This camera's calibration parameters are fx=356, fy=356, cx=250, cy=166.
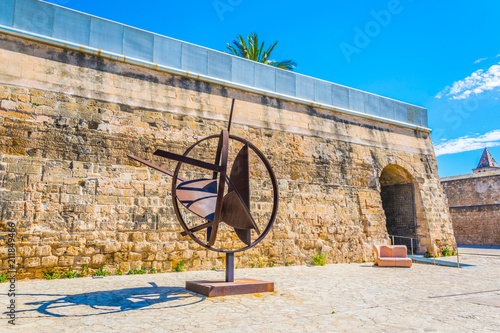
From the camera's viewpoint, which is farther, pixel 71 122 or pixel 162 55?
pixel 162 55

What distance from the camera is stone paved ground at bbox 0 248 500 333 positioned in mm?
3504

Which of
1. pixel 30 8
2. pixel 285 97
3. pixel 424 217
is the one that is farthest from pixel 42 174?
pixel 424 217

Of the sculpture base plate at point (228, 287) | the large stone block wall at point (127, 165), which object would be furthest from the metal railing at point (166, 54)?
the sculpture base plate at point (228, 287)

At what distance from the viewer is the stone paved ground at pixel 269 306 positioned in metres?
3.50

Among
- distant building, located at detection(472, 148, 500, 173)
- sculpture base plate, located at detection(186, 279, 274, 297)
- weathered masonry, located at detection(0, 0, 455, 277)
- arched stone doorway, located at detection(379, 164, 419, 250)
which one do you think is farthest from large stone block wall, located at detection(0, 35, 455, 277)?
distant building, located at detection(472, 148, 500, 173)

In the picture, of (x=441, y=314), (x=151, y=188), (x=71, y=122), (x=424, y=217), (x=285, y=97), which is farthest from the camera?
(x=424, y=217)

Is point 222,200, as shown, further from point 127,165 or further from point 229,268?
point 127,165

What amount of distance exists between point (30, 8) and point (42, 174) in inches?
129

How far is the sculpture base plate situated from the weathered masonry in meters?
2.38

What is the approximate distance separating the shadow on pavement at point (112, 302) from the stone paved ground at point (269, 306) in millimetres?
11

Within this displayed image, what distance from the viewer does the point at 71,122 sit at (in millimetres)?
6824

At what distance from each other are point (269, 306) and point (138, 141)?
456 cm

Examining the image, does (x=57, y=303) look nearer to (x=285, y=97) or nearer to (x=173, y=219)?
(x=173, y=219)

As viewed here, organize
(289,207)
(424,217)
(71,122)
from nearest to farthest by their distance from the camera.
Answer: (71,122), (289,207), (424,217)
